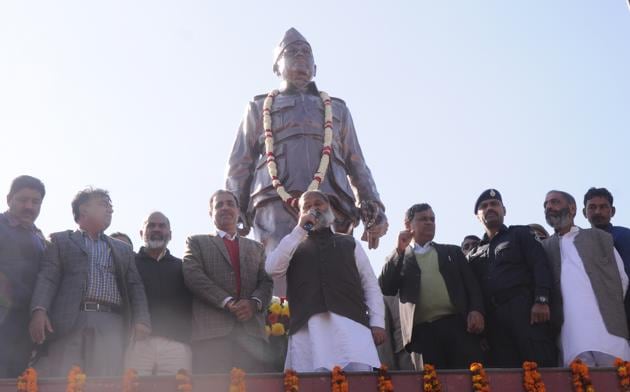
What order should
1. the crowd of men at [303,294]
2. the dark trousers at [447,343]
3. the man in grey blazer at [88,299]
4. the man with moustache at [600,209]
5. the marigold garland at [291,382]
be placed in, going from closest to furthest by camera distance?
the marigold garland at [291,382]
the man in grey blazer at [88,299]
the crowd of men at [303,294]
the dark trousers at [447,343]
the man with moustache at [600,209]

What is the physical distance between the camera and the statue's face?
998 centimetres

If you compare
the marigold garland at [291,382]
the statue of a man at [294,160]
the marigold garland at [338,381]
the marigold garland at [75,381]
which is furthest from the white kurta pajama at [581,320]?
the marigold garland at [75,381]

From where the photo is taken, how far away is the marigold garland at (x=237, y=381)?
564cm

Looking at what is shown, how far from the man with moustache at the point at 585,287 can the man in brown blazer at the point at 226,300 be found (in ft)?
6.66

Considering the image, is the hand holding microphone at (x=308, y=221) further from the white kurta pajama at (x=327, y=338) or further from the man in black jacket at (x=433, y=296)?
the man in black jacket at (x=433, y=296)

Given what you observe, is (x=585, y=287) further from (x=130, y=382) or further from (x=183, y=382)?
(x=130, y=382)

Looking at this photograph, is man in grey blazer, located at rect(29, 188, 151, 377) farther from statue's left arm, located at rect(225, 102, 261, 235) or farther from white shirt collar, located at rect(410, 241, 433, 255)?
statue's left arm, located at rect(225, 102, 261, 235)


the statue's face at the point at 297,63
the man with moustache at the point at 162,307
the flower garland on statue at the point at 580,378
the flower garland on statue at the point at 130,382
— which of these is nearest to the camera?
the flower garland on statue at the point at 130,382

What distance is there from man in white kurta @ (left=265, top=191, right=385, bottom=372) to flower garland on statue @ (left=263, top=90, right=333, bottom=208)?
2.41 meters

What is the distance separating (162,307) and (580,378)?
2736mm

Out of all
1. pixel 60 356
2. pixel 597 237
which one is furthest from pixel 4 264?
pixel 597 237

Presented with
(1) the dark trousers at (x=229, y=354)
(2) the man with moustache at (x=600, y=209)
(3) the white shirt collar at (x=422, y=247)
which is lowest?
(1) the dark trousers at (x=229, y=354)

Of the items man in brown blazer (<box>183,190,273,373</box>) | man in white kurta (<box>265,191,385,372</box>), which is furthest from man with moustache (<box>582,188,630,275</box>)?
man in brown blazer (<box>183,190,273,373</box>)

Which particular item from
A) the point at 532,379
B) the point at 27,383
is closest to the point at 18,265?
the point at 27,383
